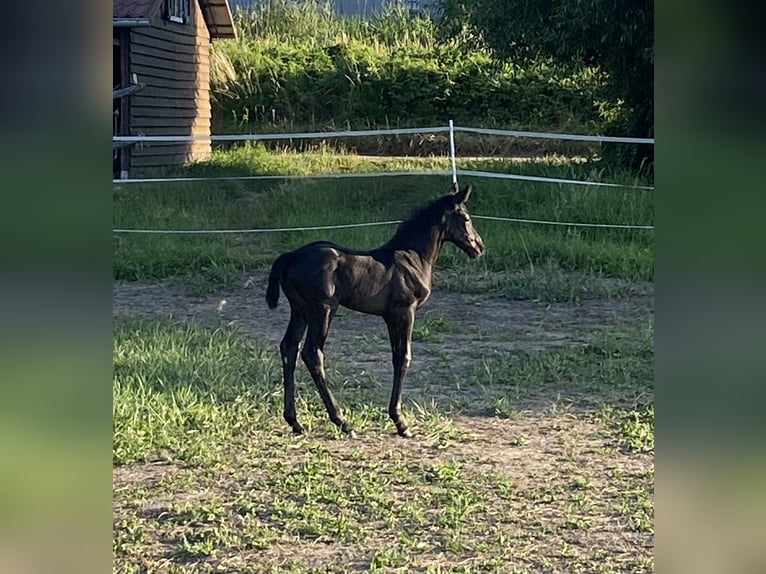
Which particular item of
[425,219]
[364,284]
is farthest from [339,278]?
[425,219]

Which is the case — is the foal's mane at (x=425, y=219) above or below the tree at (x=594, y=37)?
below

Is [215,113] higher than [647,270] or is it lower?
higher

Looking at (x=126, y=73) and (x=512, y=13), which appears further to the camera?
(x=126, y=73)

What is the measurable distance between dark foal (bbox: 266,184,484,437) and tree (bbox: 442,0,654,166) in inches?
261

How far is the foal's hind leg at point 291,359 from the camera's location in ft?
13.4

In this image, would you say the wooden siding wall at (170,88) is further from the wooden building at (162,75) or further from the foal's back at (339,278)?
the foal's back at (339,278)

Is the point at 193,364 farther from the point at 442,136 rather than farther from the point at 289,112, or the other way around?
the point at 289,112

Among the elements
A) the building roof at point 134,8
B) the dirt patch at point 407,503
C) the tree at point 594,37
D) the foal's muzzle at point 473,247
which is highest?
the building roof at point 134,8

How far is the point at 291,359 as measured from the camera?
4.10 metres

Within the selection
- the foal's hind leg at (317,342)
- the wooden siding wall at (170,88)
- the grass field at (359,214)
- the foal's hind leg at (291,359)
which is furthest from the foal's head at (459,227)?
the wooden siding wall at (170,88)

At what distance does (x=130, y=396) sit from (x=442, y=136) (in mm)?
12738

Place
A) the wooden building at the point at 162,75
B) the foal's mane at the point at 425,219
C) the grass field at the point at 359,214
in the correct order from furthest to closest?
1. the wooden building at the point at 162,75
2. the grass field at the point at 359,214
3. the foal's mane at the point at 425,219
